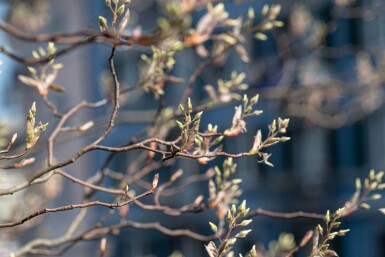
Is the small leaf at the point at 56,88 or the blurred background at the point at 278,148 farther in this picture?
the blurred background at the point at 278,148

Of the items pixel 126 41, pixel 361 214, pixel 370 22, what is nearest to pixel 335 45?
pixel 370 22

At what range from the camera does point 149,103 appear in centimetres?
2445

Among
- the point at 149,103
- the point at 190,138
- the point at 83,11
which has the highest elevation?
the point at 83,11

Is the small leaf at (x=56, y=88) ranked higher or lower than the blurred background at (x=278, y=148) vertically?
lower

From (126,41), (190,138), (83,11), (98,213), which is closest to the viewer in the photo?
(190,138)

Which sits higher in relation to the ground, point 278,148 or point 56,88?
point 278,148

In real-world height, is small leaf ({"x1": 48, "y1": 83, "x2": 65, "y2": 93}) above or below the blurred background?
below

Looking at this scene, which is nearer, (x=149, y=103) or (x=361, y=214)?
(x=361, y=214)

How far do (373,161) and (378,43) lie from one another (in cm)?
326

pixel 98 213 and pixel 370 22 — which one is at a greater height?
pixel 370 22

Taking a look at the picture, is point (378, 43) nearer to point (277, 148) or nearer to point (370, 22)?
point (370, 22)

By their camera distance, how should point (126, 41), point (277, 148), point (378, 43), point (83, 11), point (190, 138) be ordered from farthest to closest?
point (83, 11)
point (277, 148)
point (378, 43)
point (126, 41)
point (190, 138)

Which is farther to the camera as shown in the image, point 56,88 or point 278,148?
point 278,148

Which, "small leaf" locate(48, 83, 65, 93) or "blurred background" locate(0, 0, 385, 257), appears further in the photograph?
"blurred background" locate(0, 0, 385, 257)
